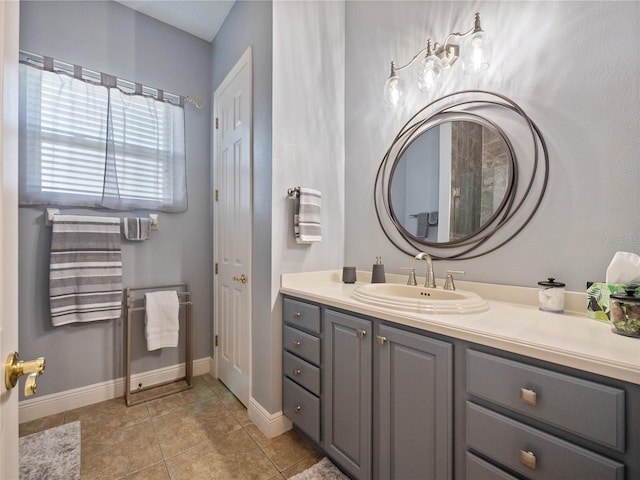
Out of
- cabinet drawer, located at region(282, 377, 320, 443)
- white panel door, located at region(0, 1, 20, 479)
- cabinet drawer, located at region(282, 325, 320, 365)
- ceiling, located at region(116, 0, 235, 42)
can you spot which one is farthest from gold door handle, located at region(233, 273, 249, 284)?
ceiling, located at region(116, 0, 235, 42)

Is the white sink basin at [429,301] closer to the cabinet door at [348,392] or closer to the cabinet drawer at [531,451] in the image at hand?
the cabinet door at [348,392]

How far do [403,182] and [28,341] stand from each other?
2.58 meters

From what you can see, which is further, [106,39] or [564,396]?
[106,39]

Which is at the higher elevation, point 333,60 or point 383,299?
point 333,60

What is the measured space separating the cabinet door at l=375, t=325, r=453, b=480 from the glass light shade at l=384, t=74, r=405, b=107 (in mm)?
1285

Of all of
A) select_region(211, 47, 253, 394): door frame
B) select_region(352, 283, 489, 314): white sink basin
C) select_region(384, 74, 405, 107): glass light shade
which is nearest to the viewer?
select_region(352, 283, 489, 314): white sink basin

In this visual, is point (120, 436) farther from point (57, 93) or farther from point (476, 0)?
point (476, 0)

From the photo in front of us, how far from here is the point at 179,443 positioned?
1677 mm

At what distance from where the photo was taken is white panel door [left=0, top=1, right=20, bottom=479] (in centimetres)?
51

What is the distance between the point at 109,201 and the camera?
2082mm

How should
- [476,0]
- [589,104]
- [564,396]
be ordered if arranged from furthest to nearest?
[476,0]
[589,104]
[564,396]

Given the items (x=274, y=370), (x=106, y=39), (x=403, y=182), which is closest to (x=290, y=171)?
(x=403, y=182)

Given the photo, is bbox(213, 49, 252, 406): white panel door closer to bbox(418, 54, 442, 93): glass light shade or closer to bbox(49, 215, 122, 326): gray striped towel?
bbox(49, 215, 122, 326): gray striped towel

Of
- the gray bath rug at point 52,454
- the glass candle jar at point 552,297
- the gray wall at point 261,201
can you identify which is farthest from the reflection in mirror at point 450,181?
the gray bath rug at point 52,454
